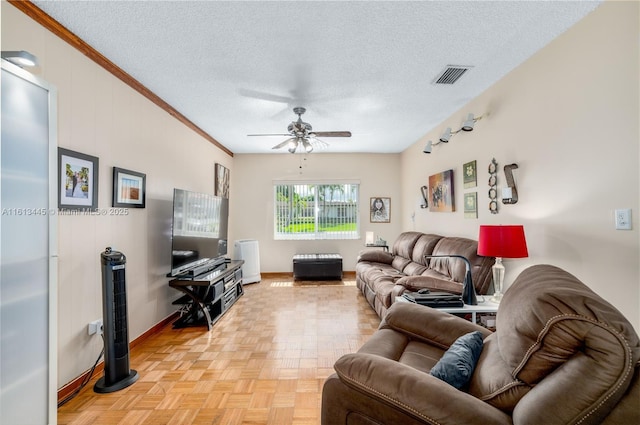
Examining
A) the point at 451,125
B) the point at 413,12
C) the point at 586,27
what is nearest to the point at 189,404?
the point at 413,12

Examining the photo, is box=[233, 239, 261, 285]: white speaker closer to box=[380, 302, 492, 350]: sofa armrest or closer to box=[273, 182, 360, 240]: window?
box=[273, 182, 360, 240]: window

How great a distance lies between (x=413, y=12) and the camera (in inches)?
74.1

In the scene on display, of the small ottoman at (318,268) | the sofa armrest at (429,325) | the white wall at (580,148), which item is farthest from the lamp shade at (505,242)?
the small ottoman at (318,268)

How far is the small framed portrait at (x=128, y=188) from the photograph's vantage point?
2.58m

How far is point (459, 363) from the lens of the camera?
1.26 meters

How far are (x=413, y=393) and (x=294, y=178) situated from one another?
17.6ft

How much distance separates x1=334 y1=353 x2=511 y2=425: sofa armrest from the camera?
0.96 meters

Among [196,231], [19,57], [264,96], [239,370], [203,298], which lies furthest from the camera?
[196,231]

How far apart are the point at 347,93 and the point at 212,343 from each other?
2.90 meters

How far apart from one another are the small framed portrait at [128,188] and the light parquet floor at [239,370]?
4.55 feet

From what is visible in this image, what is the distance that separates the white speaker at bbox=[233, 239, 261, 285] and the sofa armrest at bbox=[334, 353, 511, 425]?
4.45 meters

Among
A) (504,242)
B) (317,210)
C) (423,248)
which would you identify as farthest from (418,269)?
(317,210)

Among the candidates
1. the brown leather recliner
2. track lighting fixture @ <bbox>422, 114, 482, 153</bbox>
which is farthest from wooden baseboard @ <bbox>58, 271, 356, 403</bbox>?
track lighting fixture @ <bbox>422, 114, 482, 153</bbox>

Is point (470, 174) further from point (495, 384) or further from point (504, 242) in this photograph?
point (495, 384)
